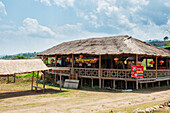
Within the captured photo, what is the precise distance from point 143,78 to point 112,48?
441 centimetres

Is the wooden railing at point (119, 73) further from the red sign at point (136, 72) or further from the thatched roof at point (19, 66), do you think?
the thatched roof at point (19, 66)

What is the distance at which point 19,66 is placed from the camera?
13891 mm

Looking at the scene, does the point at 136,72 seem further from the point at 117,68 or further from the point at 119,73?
the point at 117,68

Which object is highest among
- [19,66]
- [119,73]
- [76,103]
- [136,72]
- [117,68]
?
[19,66]

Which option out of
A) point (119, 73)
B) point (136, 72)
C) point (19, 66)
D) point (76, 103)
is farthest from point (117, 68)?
point (19, 66)

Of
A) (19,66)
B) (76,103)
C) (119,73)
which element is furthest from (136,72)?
(19,66)

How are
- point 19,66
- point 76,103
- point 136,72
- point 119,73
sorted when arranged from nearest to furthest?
1. point 76,103
2. point 19,66
3. point 136,72
4. point 119,73

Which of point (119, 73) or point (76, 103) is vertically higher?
point (119, 73)

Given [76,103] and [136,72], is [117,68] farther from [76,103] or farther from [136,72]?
[76,103]

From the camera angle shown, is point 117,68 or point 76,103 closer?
point 76,103

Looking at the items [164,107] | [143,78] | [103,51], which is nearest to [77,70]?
[103,51]

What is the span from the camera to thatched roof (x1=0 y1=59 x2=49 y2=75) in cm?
1288

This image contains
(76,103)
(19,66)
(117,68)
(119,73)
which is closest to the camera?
(76,103)

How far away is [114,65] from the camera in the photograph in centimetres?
2089
